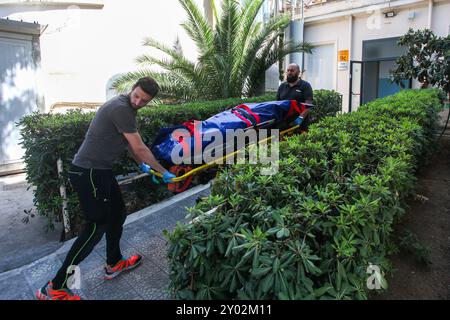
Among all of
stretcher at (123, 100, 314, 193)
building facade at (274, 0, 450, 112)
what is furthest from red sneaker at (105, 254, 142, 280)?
building facade at (274, 0, 450, 112)

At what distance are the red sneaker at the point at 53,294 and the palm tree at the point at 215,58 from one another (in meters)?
6.62

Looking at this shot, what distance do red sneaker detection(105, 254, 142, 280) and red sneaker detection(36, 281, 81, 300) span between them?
1.19 feet

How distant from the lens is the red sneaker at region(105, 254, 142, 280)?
10.8 feet

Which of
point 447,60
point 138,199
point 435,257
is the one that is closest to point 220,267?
point 435,257

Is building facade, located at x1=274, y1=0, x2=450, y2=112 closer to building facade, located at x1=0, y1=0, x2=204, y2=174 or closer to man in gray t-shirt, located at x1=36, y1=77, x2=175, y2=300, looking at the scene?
building facade, located at x1=0, y1=0, x2=204, y2=174

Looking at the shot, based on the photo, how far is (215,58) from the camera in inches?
360

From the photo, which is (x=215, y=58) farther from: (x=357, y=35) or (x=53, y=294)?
(x=53, y=294)

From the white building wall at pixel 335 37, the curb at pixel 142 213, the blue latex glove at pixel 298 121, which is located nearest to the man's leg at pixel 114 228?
the curb at pixel 142 213

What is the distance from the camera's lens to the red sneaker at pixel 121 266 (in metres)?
3.29

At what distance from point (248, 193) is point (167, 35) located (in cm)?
933

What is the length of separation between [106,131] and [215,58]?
6.59m

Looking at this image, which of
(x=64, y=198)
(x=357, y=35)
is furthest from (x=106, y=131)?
(x=357, y=35)

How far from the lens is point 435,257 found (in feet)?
10.9

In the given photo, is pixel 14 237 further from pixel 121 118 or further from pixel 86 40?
pixel 86 40
